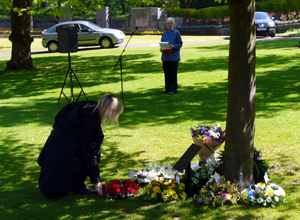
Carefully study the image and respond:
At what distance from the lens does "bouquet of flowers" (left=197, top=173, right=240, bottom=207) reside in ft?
15.3

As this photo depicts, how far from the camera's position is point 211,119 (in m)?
8.55

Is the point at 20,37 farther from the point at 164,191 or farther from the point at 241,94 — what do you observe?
the point at 241,94

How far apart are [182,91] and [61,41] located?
3.76 metres

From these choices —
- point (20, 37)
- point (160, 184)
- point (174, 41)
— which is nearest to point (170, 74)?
point (174, 41)

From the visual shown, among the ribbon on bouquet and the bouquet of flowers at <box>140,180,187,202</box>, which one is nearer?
the bouquet of flowers at <box>140,180,187,202</box>

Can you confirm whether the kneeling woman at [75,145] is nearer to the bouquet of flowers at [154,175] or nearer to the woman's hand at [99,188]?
the woman's hand at [99,188]

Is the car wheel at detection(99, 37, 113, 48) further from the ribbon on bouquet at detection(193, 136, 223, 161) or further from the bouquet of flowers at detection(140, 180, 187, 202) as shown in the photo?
the bouquet of flowers at detection(140, 180, 187, 202)

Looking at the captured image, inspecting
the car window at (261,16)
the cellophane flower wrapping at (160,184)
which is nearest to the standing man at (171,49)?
the cellophane flower wrapping at (160,184)

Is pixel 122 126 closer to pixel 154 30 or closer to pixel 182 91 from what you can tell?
pixel 182 91

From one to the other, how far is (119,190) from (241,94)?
187 centimetres

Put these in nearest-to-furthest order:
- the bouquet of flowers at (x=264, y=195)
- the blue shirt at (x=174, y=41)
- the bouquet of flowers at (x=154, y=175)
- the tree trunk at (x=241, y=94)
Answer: the tree trunk at (x=241, y=94), the bouquet of flowers at (x=264, y=195), the bouquet of flowers at (x=154, y=175), the blue shirt at (x=174, y=41)

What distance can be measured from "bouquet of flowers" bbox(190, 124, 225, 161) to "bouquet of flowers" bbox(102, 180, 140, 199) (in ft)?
3.45

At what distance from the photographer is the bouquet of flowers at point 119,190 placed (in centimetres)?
496

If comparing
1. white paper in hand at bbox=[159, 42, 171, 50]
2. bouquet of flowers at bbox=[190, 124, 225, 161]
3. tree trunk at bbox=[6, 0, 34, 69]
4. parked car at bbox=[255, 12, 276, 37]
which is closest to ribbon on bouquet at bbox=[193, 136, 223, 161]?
bouquet of flowers at bbox=[190, 124, 225, 161]
